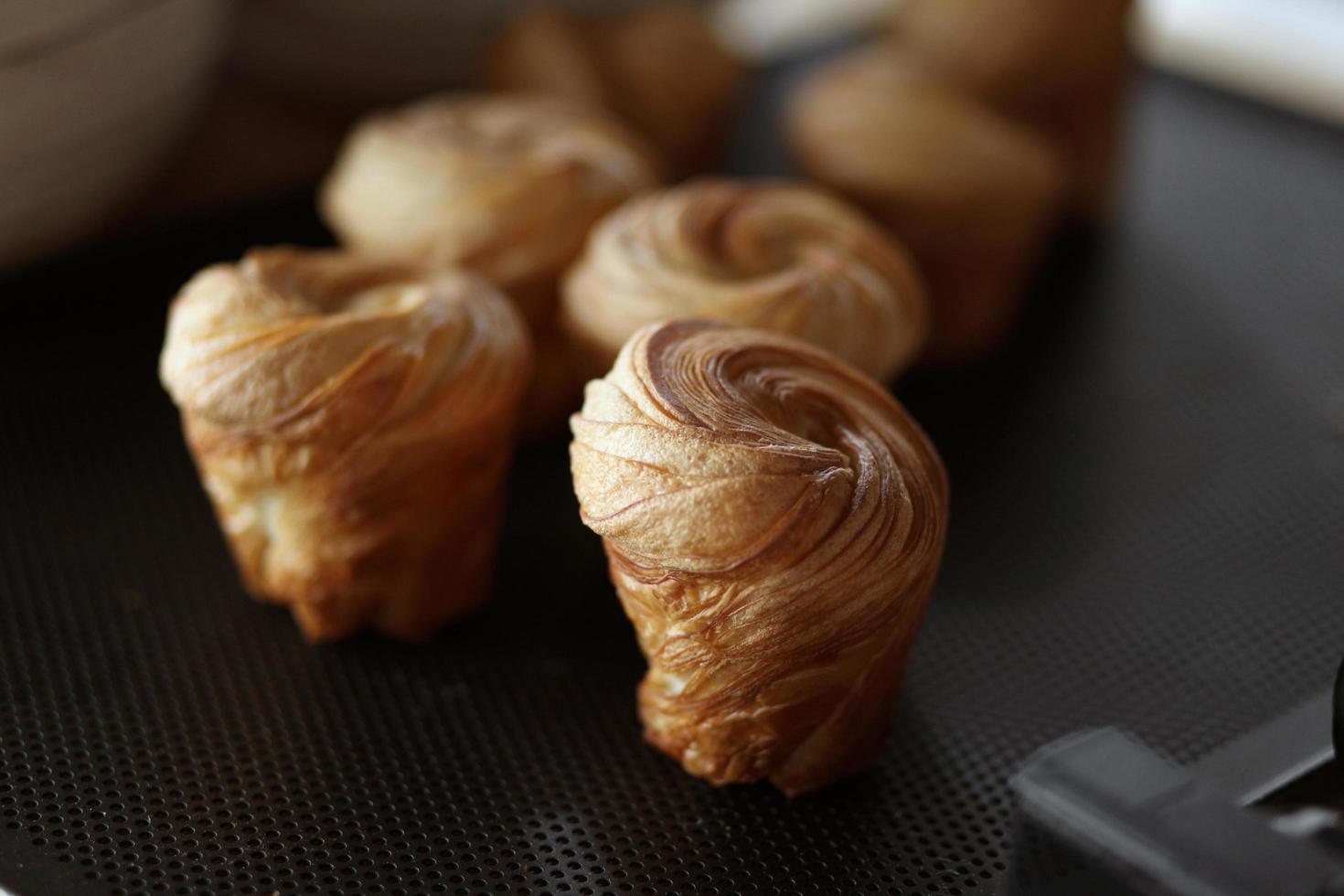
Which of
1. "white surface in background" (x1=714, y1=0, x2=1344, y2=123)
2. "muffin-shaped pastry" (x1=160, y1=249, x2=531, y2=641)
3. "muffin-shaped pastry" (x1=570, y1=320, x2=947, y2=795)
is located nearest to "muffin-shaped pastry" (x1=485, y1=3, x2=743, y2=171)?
"white surface in background" (x1=714, y1=0, x2=1344, y2=123)

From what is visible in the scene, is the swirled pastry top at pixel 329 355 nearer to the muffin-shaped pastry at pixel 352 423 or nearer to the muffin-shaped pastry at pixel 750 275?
the muffin-shaped pastry at pixel 352 423

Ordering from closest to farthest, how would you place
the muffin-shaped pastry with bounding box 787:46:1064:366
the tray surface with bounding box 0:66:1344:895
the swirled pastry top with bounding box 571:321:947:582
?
the swirled pastry top with bounding box 571:321:947:582, the tray surface with bounding box 0:66:1344:895, the muffin-shaped pastry with bounding box 787:46:1064:366

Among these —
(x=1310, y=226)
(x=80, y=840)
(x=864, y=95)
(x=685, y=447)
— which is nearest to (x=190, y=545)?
(x=80, y=840)

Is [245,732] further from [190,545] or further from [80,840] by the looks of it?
[190,545]

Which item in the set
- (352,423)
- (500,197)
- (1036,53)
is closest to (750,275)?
(500,197)

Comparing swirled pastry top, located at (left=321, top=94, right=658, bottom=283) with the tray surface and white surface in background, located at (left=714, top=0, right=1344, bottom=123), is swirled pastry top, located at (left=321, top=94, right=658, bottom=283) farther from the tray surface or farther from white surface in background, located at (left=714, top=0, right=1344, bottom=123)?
white surface in background, located at (left=714, top=0, right=1344, bottom=123)

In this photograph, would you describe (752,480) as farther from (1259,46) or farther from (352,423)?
(1259,46)
